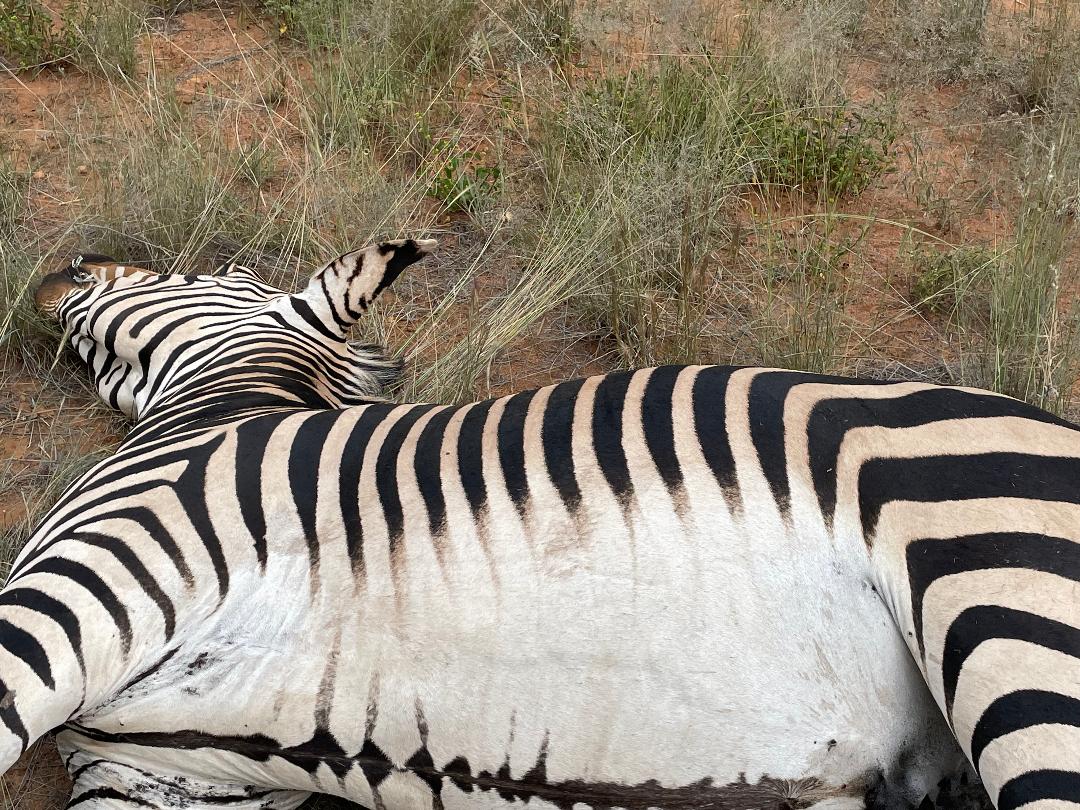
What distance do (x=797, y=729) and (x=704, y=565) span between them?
0.31 meters

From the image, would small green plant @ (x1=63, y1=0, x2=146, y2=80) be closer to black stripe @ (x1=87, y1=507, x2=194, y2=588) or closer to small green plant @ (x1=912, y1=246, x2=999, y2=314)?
black stripe @ (x1=87, y1=507, x2=194, y2=588)

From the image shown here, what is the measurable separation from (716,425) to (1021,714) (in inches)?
27.0

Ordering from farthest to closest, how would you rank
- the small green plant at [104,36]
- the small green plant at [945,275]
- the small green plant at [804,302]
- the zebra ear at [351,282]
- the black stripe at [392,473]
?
the small green plant at [104,36] < the small green plant at [945,275] < the small green plant at [804,302] < the zebra ear at [351,282] < the black stripe at [392,473]

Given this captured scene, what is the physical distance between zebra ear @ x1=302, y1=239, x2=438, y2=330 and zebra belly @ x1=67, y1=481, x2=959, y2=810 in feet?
3.50

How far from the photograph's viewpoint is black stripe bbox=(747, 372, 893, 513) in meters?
1.90

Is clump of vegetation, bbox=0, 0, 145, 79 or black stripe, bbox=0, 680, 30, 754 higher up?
clump of vegetation, bbox=0, 0, 145, 79

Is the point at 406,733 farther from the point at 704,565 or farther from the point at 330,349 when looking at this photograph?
the point at 330,349

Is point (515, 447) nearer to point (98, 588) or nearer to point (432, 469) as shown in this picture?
point (432, 469)

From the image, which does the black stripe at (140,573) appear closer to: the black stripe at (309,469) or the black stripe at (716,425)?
the black stripe at (309,469)

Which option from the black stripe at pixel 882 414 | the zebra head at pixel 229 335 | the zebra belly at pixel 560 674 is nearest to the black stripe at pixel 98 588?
the zebra belly at pixel 560 674

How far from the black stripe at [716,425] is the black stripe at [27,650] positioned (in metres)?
1.23

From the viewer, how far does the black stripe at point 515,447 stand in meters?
2.02

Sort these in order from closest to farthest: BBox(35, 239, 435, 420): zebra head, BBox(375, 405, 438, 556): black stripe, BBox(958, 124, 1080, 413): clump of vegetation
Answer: BBox(375, 405, 438, 556): black stripe → BBox(35, 239, 435, 420): zebra head → BBox(958, 124, 1080, 413): clump of vegetation

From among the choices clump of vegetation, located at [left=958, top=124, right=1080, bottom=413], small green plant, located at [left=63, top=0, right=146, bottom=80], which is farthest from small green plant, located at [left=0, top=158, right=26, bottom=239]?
clump of vegetation, located at [left=958, top=124, right=1080, bottom=413]
